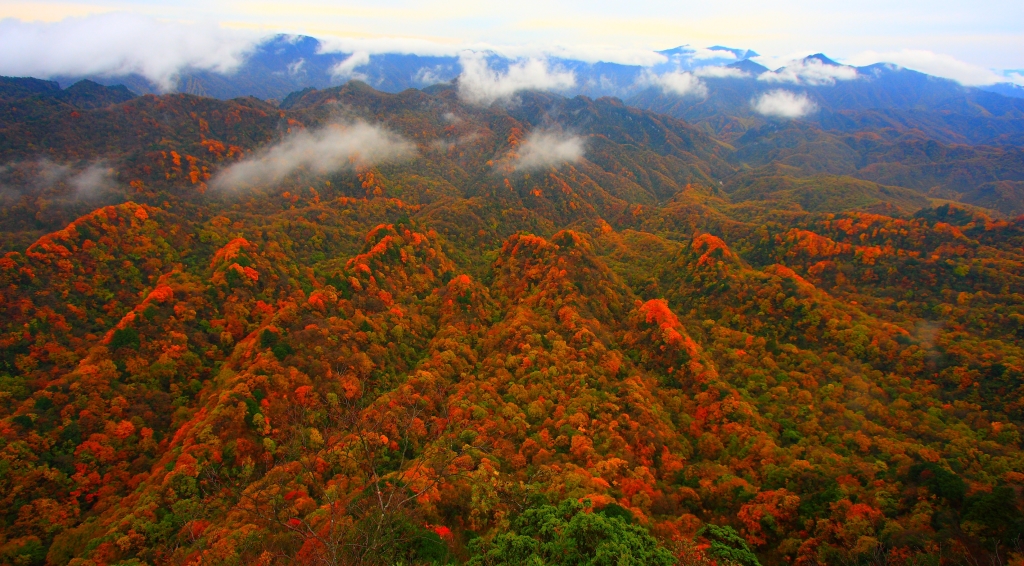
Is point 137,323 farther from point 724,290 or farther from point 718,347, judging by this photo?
point 724,290

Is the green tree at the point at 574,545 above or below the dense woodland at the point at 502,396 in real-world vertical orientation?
above

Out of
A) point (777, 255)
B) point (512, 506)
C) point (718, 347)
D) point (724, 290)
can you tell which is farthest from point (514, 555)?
point (777, 255)

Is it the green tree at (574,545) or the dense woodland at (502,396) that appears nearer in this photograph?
the green tree at (574,545)

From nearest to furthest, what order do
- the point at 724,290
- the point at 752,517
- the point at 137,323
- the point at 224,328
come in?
the point at 752,517, the point at 137,323, the point at 224,328, the point at 724,290

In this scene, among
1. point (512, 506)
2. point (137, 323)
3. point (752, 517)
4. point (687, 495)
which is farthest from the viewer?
point (137, 323)

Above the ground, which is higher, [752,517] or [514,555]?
[514,555]

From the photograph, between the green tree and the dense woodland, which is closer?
the green tree

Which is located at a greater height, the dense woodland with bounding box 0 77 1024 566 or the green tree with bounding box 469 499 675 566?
the green tree with bounding box 469 499 675 566

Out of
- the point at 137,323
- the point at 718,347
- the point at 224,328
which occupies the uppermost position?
the point at 137,323
